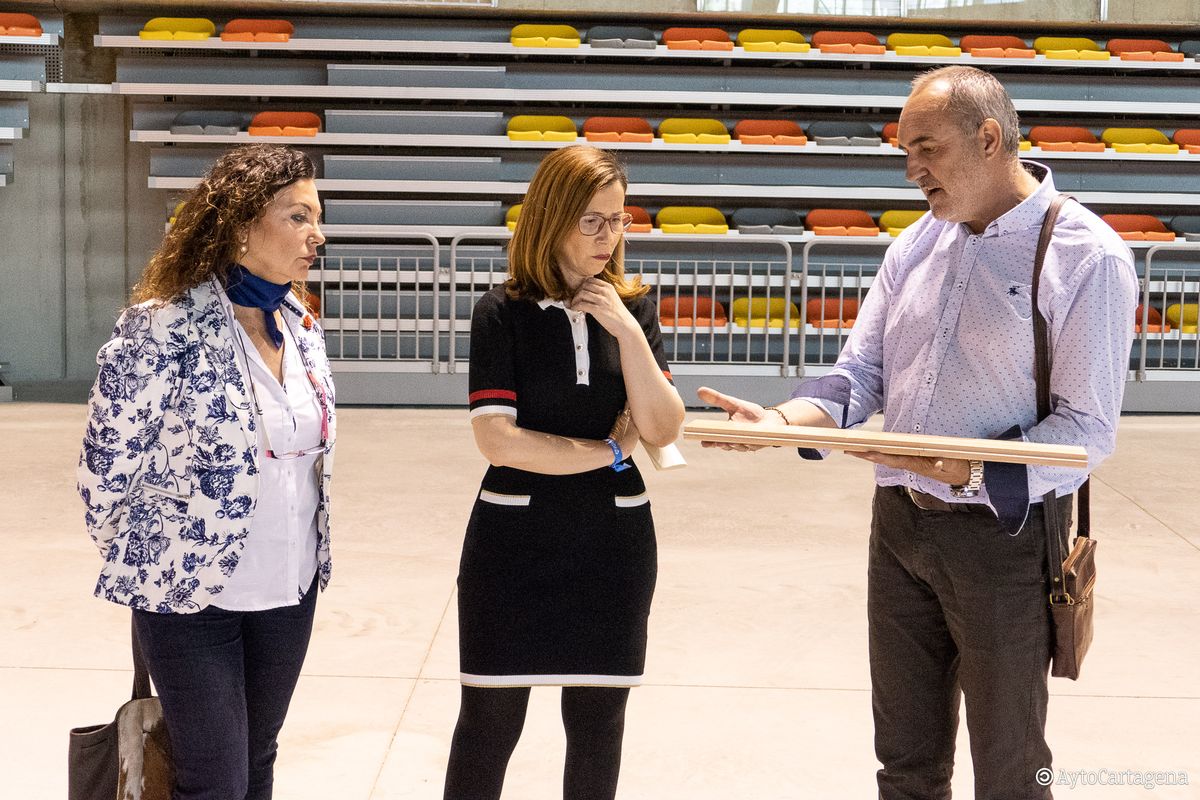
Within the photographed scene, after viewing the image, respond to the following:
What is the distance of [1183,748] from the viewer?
10.8 feet

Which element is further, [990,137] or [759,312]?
[759,312]

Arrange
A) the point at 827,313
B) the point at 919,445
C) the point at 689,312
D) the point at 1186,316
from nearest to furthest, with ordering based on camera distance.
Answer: the point at 919,445 → the point at 1186,316 → the point at 827,313 → the point at 689,312

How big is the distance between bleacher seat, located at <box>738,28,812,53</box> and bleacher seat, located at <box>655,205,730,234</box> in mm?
1305

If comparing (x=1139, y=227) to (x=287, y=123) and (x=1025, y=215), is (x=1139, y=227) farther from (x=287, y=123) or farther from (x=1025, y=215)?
(x=1025, y=215)

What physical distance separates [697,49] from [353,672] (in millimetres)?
7258

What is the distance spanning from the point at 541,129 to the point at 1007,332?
810cm

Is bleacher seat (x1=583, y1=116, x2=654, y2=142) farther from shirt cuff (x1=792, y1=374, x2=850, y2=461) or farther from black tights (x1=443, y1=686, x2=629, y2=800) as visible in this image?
black tights (x1=443, y1=686, x2=629, y2=800)

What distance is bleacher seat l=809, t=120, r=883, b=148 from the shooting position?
10094 millimetres

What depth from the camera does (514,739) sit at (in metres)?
2.42

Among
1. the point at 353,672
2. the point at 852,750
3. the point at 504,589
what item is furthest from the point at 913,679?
the point at 353,672

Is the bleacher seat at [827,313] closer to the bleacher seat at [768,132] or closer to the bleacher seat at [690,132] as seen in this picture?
the bleacher seat at [768,132]

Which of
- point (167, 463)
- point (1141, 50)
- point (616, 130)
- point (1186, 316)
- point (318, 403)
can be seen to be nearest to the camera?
point (167, 463)

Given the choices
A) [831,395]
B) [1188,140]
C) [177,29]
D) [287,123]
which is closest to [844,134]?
[1188,140]

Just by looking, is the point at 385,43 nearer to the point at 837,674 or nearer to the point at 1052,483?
the point at 837,674
